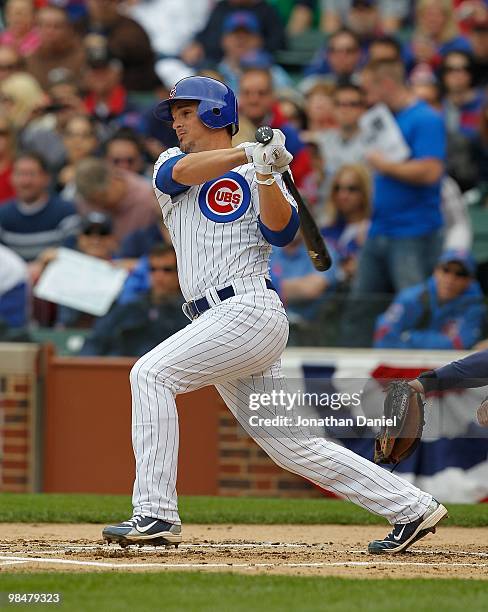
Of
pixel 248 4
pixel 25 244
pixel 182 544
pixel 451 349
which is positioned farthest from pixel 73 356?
pixel 248 4

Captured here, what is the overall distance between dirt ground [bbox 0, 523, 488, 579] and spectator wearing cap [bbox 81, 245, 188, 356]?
2.56 metres

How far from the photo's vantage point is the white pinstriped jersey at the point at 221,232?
582 centimetres

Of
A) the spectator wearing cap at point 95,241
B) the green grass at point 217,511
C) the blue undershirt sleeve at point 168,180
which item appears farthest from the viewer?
the spectator wearing cap at point 95,241

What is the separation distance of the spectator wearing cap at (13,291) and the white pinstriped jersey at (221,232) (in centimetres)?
478

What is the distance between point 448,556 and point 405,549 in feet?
0.68

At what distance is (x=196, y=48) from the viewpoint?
1459cm

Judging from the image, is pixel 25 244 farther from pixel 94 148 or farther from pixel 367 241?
pixel 367 241

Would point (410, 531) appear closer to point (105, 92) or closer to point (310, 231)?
point (310, 231)

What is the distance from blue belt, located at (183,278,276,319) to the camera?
580cm

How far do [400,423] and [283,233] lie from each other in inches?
38.0

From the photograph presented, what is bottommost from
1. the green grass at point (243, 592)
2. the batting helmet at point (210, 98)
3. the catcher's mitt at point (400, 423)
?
the green grass at point (243, 592)

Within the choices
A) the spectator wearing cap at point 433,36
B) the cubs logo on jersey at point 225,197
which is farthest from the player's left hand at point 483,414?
the spectator wearing cap at point 433,36

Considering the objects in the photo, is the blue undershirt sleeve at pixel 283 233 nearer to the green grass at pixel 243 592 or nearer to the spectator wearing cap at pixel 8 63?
the green grass at pixel 243 592

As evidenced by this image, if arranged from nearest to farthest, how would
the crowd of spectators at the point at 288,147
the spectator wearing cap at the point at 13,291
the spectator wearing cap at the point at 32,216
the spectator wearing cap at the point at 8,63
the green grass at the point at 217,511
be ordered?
the green grass at the point at 217,511 < the crowd of spectators at the point at 288,147 < the spectator wearing cap at the point at 13,291 < the spectator wearing cap at the point at 32,216 < the spectator wearing cap at the point at 8,63
